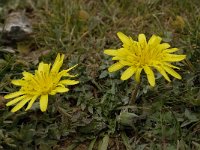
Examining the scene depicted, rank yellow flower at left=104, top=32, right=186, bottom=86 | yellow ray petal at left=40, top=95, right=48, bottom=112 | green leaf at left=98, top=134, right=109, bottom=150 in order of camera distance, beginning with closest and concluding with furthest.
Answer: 1. yellow ray petal at left=40, top=95, right=48, bottom=112
2. yellow flower at left=104, top=32, right=186, bottom=86
3. green leaf at left=98, top=134, right=109, bottom=150

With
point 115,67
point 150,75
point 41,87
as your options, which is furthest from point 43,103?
point 150,75

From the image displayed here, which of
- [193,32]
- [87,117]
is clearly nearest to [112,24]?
[193,32]

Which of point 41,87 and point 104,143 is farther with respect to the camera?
point 104,143

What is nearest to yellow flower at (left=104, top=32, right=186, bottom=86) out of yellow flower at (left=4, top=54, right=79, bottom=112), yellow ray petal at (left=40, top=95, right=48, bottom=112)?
yellow flower at (left=4, top=54, right=79, bottom=112)

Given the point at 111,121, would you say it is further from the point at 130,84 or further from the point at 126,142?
the point at 130,84

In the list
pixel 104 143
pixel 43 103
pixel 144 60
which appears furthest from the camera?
pixel 104 143

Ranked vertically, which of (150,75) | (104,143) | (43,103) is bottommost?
(104,143)

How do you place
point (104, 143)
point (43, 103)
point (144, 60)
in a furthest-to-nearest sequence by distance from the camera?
point (104, 143), point (144, 60), point (43, 103)

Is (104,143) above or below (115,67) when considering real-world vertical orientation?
below

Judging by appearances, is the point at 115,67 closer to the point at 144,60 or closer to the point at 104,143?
the point at 144,60

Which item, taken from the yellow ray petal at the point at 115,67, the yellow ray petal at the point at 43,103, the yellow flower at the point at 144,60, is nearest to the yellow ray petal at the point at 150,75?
the yellow flower at the point at 144,60

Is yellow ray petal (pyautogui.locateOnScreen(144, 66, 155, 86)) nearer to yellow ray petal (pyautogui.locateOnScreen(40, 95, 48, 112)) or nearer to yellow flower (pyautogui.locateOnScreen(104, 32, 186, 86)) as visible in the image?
yellow flower (pyautogui.locateOnScreen(104, 32, 186, 86))
